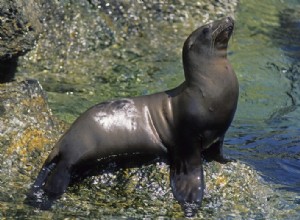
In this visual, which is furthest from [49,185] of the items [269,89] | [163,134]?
[269,89]

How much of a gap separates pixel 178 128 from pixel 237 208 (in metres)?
0.89

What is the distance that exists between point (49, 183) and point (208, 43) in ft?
6.56

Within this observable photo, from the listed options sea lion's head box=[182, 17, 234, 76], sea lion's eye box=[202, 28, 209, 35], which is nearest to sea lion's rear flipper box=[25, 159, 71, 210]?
sea lion's head box=[182, 17, 234, 76]

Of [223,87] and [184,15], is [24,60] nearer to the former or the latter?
[184,15]

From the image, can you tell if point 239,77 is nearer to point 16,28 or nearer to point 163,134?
point 16,28

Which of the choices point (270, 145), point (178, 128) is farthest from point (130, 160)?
point (270, 145)

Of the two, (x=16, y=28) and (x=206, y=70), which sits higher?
(x=206, y=70)

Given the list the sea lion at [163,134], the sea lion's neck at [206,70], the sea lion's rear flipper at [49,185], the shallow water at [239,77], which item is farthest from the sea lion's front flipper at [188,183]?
the shallow water at [239,77]

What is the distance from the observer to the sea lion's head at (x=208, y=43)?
729 centimetres

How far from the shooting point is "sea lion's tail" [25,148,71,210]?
6.47 meters

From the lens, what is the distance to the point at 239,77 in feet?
39.1

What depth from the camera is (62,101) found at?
10.4 meters

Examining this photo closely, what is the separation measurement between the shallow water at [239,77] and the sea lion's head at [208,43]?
4.85 ft

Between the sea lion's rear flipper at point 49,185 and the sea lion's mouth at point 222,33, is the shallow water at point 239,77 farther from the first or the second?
Answer: the sea lion's rear flipper at point 49,185
